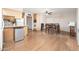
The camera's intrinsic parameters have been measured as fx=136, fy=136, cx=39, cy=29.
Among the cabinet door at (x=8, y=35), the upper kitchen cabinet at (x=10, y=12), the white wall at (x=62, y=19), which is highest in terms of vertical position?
the upper kitchen cabinet at (x=10, y=12)

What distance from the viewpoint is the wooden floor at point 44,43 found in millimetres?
2844

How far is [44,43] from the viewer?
2877 mm

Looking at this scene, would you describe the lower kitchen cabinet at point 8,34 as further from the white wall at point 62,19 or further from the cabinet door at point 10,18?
the white wall at point 62,19

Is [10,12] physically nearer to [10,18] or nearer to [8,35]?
[10,18]

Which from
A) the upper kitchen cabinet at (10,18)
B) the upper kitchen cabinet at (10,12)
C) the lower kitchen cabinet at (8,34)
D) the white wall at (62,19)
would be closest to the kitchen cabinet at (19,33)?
the lower kitchen cabinet at (8,34)

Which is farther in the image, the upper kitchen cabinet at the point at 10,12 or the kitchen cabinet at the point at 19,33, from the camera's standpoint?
the kitchen cabinet at the point at 19,33

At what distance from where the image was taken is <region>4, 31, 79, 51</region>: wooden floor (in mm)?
2844

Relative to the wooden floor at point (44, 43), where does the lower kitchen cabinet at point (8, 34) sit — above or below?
above

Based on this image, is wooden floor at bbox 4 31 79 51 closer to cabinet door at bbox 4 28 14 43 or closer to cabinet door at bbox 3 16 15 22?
cabinet door at bbox 4 28 14 43

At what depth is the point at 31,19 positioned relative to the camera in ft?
9.88

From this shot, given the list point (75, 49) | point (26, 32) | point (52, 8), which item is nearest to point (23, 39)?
point (26, 32)
